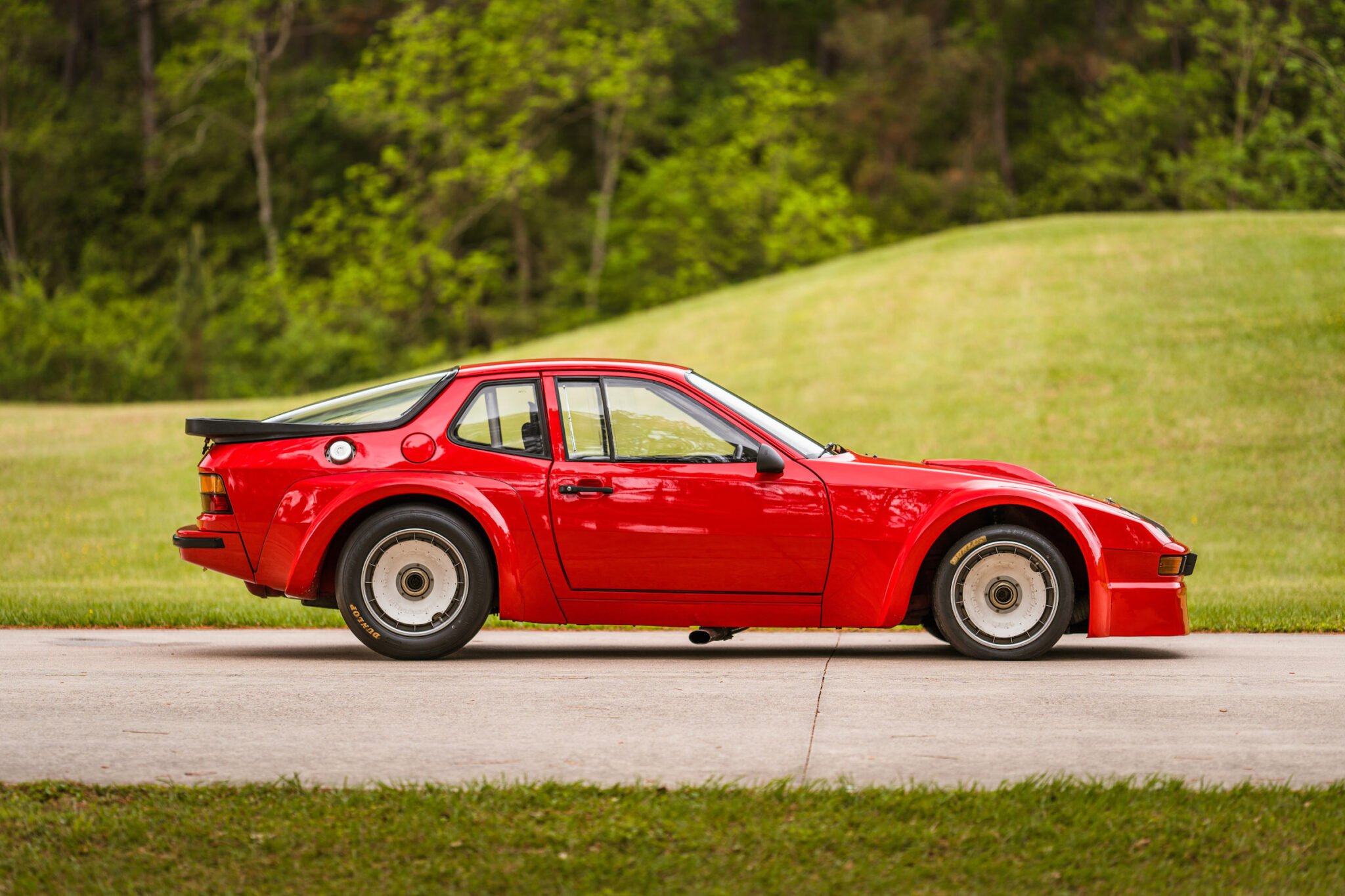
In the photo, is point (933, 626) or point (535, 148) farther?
point (535, 148)

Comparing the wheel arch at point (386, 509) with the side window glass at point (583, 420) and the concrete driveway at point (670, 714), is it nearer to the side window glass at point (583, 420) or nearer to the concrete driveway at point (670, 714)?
the concrete driveway at point (670, 714)

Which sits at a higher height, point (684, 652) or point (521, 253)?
point (521, 253)

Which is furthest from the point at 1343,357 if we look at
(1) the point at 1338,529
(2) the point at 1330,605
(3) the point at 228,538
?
(3) the point at 228,538

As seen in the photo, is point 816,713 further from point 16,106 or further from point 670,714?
point 16,106

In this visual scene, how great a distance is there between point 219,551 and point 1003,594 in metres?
4.01

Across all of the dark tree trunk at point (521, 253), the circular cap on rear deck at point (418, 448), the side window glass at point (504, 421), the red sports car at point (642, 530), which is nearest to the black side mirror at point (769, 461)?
the red sports car at point (642, 530)

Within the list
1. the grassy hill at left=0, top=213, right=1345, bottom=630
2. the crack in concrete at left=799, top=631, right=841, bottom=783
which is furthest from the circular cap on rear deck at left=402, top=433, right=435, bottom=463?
the grassy hill at left=0, top=213, right=1345, bottom=630

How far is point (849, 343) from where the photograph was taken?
26.9 meters

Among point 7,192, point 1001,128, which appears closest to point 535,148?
point 7,192

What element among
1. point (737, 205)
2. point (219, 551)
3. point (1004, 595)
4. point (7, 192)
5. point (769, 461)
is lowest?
point (1004, 595)

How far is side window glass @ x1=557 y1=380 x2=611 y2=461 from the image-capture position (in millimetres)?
7125

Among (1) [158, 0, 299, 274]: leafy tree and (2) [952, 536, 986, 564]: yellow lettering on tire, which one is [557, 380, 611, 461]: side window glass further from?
(1) [158, 0, 299, 274]: leafy tree

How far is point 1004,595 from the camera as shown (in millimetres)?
7133

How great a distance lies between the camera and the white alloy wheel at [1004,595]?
7031 millimetres
